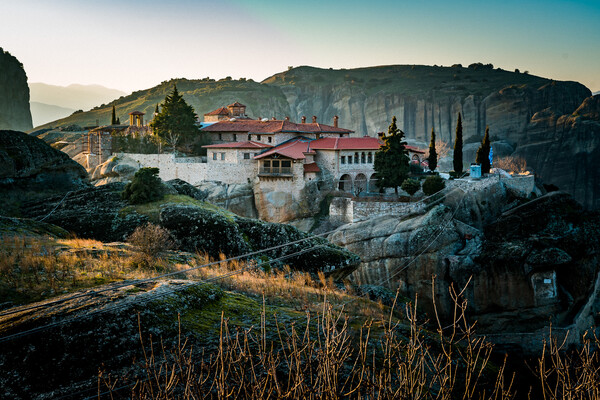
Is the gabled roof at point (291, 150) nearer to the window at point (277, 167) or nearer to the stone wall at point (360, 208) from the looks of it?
the window at point (277, 167)

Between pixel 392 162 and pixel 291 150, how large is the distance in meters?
9.09

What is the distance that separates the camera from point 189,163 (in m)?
43.5

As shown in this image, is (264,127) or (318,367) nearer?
(318,367)

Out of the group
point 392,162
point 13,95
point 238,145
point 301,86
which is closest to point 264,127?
point 238,145

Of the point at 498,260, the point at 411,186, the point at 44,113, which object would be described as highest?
the point at 44,113

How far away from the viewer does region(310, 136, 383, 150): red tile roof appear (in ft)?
142

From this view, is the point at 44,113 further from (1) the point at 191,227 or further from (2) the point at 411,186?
(1) the point at 191,227

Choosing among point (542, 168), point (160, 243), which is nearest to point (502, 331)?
point (160, 243)

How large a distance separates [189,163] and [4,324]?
37.5m

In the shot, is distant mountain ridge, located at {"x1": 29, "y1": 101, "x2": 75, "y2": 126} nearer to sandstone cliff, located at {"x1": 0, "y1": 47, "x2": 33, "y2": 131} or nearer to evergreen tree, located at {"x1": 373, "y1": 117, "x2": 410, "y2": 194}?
sandstone cliff, located at {"x1": 0, "y1": 47, "x2": 33, "y2": 131}

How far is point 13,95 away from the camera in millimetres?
97000

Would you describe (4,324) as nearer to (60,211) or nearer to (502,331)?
(60,211)

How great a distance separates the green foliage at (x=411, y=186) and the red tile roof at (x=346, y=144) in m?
6.10

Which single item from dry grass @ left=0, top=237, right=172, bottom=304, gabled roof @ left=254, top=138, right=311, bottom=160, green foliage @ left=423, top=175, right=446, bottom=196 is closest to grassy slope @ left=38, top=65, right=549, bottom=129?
gabled roof @ left=254, top=138, right=311, bottom=160
